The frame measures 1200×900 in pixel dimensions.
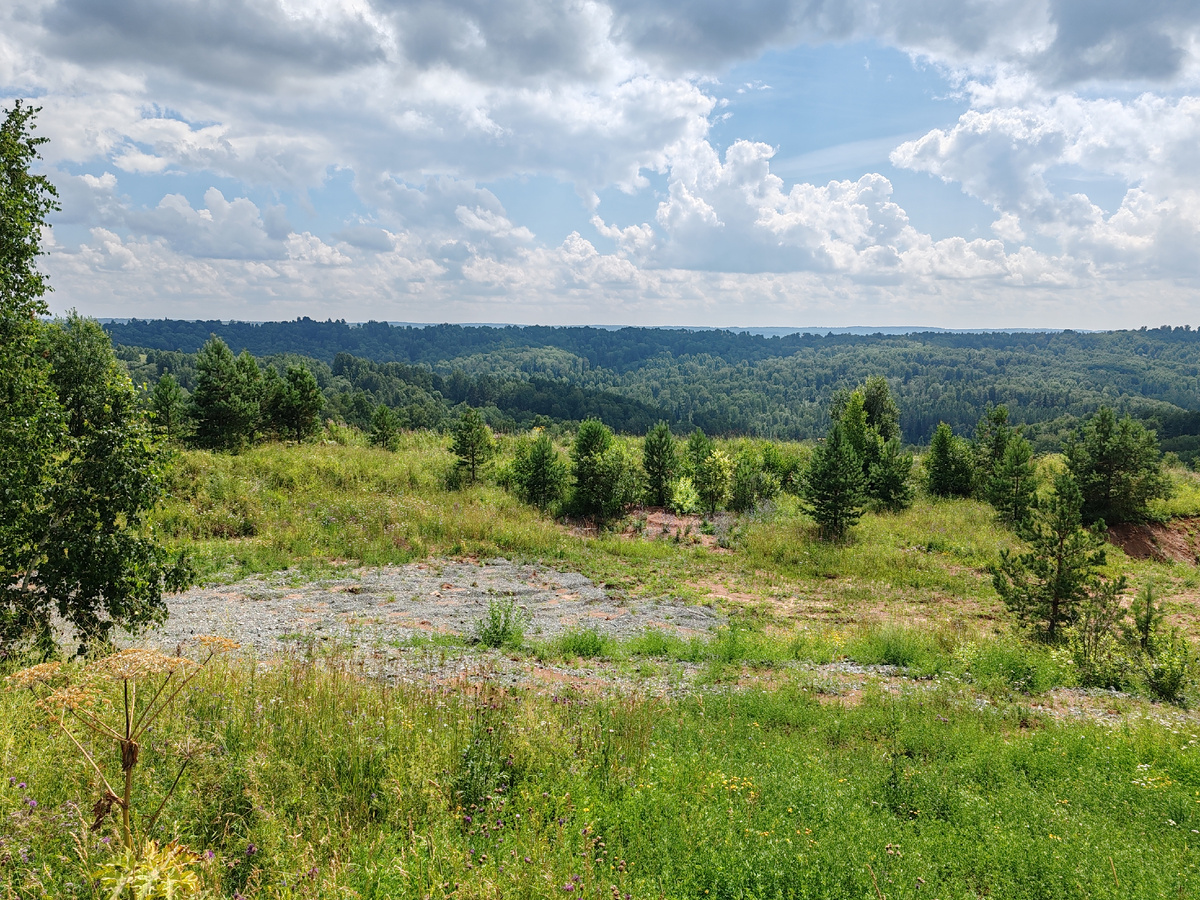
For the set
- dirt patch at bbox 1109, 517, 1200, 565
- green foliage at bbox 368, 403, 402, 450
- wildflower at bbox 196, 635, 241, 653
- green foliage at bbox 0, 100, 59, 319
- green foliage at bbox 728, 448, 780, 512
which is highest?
green foliage at bbox 0, 100, 59, 319

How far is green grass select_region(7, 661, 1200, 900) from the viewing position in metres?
3.52

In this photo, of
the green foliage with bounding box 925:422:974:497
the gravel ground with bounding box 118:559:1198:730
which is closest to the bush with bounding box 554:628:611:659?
the gravel ground with bounding box 118:559:1198:730

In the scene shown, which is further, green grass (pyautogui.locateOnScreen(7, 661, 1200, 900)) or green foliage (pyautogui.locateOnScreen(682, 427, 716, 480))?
green foliage (pyautogui.locateOnScreen(682, 427, 716, 480))

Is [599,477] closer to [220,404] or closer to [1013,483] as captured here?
[220,404]

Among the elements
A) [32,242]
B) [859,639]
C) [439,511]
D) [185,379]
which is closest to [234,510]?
[439,511]

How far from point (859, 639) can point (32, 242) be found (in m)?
12.8

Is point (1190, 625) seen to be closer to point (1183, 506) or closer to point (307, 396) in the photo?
point (1183, 506)

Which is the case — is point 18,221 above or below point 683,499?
above

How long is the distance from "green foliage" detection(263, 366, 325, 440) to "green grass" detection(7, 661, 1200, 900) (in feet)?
67.8

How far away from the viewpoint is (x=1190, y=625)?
12367mm

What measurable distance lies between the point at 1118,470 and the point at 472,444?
74.6 feet

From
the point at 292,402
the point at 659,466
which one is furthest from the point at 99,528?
the point at 292,402

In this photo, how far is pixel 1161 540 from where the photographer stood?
20047 mm

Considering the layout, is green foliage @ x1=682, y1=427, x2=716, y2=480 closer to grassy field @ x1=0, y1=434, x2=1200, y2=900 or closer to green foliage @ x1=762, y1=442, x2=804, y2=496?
green foliage @ x1=762, y1=442, x2=804, y2=496
